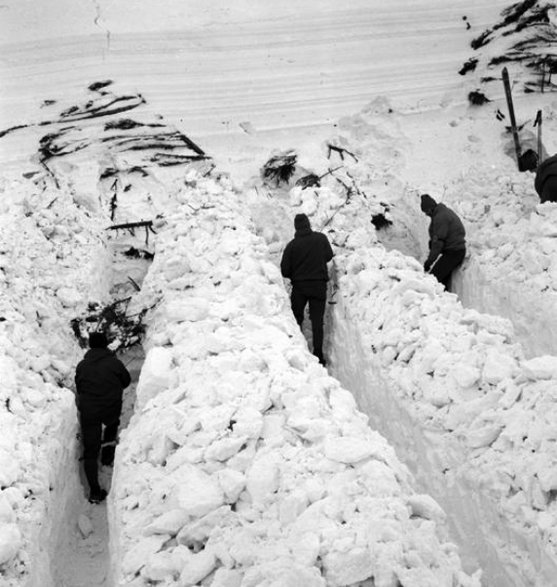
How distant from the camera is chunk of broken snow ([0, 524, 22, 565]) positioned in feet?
10.7

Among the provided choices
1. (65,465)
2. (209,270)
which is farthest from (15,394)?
(209,270)

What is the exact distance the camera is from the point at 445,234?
6.54 metres

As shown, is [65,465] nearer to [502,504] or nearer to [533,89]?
[502,504]

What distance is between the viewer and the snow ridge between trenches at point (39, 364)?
12.2ft

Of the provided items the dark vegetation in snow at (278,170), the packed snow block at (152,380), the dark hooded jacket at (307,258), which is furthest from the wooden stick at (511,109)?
the packed snow block at (152,380)

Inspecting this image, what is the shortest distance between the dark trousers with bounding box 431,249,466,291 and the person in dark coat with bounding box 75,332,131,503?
336cm

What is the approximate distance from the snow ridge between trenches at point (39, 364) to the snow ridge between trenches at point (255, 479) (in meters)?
0.48

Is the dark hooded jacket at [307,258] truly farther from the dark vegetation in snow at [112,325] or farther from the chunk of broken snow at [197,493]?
the chunk of broken snow at [197,493]

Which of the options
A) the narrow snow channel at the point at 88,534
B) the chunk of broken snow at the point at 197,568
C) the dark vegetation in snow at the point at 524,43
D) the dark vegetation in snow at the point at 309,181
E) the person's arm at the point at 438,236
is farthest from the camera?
the dark vegetation in snow at the point at 524,43

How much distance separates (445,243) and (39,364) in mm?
3946

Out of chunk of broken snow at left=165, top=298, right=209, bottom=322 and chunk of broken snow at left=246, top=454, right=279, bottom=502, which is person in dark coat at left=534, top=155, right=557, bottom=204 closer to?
chunk of broken snow at left=165, top=298, right=209, bottom=322

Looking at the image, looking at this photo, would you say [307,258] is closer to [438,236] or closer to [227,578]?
[438,236]

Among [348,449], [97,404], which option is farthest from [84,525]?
[348,449]

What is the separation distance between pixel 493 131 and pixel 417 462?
5.97 m
